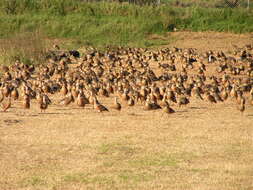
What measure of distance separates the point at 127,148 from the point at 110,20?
2408cm

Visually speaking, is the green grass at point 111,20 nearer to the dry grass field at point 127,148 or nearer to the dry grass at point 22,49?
the dry grass at point 22,49

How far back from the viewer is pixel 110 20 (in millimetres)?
34719

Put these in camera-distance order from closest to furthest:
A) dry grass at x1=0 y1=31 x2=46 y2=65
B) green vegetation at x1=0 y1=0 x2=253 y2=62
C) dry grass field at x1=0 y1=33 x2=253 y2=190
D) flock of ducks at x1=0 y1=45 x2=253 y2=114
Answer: dry grass field at x1=0 y1=33 x2=253 y2=190
flock of ducks at x1=0 y1=45 x2=253 y2=114
dry grass at x1=0 y1=31 x2=46 y2=65
green vegetation at x1=0 y1=0 x2=253 y2=62

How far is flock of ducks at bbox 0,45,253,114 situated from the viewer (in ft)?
50.3

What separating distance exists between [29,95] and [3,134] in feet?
12.3

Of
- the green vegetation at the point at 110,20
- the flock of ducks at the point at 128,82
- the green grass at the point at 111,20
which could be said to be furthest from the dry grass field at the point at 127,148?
the green grass at the point at 111,20

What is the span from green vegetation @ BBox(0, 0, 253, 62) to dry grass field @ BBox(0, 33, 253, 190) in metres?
17.7

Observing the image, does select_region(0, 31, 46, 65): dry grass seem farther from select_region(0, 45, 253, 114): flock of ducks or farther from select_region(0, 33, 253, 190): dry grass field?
select_region(0, 33, 253, 190): dry grass field

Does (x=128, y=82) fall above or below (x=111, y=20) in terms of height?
below

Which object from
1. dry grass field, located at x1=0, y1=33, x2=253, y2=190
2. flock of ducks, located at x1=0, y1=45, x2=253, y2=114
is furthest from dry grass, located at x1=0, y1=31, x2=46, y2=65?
dry grass field, located at x1=0, y1=33, x2=253, y2=190

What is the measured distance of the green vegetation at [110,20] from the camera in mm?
33000

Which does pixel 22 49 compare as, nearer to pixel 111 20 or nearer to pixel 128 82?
pixel 128 82

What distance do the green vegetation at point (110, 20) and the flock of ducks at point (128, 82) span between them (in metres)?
6.75

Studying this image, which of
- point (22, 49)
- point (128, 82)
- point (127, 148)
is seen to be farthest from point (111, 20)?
point (127, 148)
